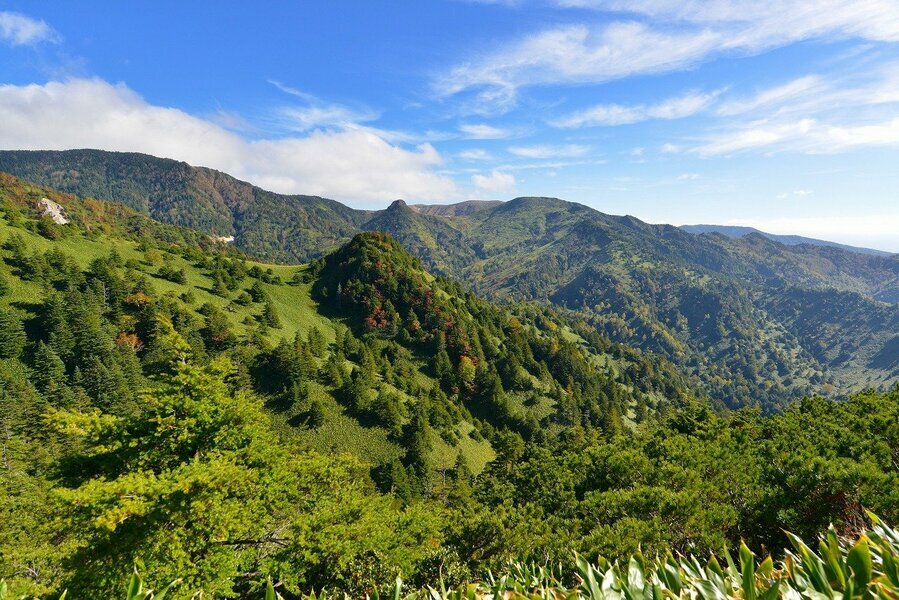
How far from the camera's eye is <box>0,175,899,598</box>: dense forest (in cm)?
1786

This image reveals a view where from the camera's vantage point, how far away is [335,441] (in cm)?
8244

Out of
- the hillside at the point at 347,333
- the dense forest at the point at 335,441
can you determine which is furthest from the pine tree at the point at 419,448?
the hillside at the point at 347,333

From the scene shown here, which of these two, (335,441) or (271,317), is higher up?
(271,317)

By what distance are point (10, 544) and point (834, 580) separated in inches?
2200

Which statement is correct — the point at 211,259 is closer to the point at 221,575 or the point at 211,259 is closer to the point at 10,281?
the point at 10,281

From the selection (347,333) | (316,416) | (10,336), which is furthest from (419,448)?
(10,336)

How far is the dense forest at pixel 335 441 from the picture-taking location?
17.9m

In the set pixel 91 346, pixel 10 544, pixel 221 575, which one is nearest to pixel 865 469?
pixel 221 575

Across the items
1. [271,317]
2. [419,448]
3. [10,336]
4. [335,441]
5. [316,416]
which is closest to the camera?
[10,336]

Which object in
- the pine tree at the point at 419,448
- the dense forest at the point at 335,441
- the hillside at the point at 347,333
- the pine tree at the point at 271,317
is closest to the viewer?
the dense forest at the point at 335,441

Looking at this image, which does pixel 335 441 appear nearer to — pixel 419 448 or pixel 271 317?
pixel 419 448

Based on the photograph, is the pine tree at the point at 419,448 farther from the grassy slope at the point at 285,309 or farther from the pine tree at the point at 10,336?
the pine tree at the point at 10,336

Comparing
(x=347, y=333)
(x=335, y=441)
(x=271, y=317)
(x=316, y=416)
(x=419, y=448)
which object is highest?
(x=271, y=317)

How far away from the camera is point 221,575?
17.2 m
